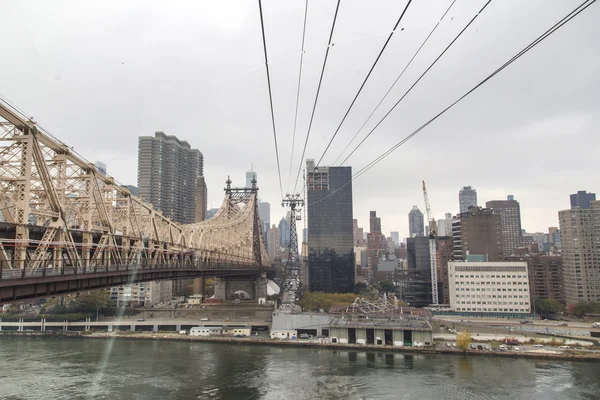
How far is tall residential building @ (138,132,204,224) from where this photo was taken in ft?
261

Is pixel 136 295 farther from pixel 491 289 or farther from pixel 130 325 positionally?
pixel 491 289

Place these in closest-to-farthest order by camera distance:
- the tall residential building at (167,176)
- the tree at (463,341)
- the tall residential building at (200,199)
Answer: the tree at (463,341) → the tall residential building at (167,176) → the tall residential building at (200,199)

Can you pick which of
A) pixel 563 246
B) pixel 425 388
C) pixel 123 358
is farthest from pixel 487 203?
pixel 123 358

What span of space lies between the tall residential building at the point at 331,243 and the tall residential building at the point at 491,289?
84.3ft

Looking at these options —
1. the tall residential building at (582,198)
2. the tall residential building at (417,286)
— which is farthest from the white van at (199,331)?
the tall residential building at (582,198)

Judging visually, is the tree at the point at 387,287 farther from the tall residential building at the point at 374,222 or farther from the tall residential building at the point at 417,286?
the tall residential building at the point at 374,222

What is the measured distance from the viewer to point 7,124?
415 inches

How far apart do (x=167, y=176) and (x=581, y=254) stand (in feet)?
247

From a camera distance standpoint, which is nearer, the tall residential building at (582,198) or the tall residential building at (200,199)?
the tall residential building at (200,199)

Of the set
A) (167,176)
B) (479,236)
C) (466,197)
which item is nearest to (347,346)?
(479,236)

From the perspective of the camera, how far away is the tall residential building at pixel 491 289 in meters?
42.9

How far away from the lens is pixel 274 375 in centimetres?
2355

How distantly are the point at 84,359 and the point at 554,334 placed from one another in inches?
1550

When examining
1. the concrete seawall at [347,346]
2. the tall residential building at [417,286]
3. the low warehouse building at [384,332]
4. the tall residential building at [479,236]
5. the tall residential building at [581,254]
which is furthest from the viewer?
the tall residential building at [479,236]
